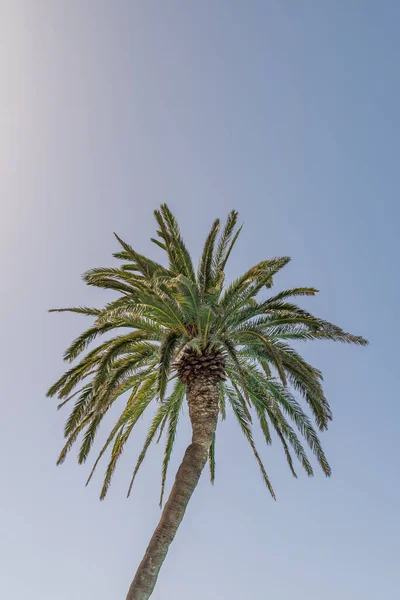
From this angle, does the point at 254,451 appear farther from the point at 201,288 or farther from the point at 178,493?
the point at 201,288

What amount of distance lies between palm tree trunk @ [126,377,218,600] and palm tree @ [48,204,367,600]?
0.08 ft

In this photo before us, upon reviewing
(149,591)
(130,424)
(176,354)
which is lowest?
(149,591)

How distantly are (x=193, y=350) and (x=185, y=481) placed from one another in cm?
310

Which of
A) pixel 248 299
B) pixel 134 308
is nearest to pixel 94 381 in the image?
pixel 134 308

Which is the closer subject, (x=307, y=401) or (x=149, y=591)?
(x=149, y=591)

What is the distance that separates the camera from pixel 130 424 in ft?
42.8

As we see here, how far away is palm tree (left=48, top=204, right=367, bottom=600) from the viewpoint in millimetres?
11227

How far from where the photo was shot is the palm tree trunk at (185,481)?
946 centimetres

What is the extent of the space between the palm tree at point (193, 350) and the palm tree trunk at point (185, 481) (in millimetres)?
25

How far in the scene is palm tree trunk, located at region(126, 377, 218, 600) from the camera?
946 cm

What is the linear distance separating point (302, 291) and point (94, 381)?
5552mm

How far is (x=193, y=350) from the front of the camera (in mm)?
12141

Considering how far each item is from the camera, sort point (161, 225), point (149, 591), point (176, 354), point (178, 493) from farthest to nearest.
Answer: point (161, 225) < point (176, 354) < point (178, 493) < point (149, 591)

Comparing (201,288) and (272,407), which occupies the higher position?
(201,288)
